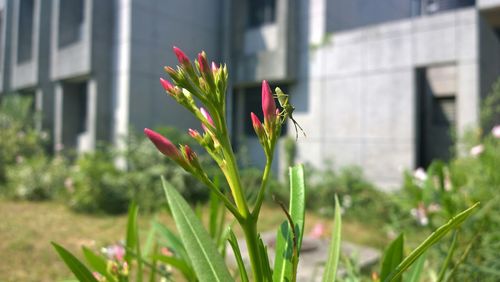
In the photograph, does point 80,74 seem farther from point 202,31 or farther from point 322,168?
point 322,168

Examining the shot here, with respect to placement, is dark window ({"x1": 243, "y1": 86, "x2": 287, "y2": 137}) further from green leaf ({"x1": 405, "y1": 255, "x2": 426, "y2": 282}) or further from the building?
green leaf ({"x1": 405, "y1": 255, "x2": 426, "y2": 282})

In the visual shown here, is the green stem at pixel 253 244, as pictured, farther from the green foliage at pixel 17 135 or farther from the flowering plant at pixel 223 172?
the green foliage at pixel 17 135

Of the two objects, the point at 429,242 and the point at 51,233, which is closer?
the point at 429,242

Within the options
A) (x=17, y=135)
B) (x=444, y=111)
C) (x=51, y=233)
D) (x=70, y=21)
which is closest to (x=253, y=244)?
(x=51, y=233)

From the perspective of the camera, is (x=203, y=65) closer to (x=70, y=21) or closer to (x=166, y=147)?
(x=166, y=147)

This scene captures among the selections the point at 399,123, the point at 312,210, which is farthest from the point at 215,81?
the point at 399,123
